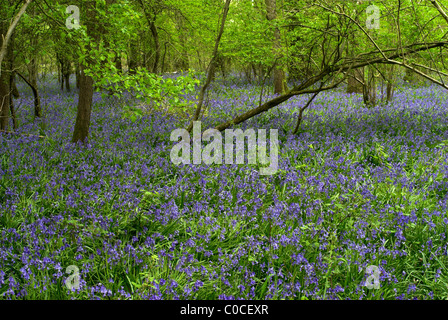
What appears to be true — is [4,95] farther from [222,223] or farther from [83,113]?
[222,223]

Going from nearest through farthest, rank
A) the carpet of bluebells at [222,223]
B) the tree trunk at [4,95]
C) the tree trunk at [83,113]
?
1. the carpet of bluebells at [222,223]
2. the tree trunk at [83,113]
3. the tree trunk at [4,95]

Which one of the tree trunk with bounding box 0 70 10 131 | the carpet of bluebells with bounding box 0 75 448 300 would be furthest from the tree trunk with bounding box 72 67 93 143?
the tree trunk with bounding box 0 70 10 131

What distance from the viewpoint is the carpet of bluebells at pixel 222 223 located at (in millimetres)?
3217

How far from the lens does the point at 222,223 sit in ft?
14.0

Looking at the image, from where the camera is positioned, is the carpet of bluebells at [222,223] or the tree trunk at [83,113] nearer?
the carpet of bluebells at [222,223]

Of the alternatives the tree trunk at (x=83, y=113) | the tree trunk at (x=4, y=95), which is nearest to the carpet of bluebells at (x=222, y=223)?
the tree trunk at (x=83, y=113)

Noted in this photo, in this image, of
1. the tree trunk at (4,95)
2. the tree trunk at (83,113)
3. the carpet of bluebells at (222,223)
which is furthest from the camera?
the tree trunk at (4,95)

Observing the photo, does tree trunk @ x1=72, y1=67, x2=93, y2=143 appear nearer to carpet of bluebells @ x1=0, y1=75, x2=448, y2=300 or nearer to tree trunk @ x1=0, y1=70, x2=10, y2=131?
carpet of bluebells @ x1=0, y1=75, x2=448, y2=300

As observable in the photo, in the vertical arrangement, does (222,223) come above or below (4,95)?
below

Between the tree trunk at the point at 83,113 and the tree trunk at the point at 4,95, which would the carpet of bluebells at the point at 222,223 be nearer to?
the tree trunk at the point at 83,113

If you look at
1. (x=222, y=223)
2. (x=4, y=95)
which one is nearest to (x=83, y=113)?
(x=4, y=95)
